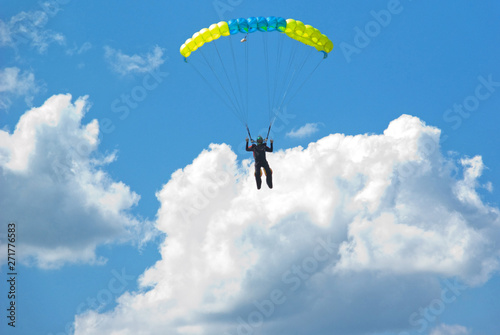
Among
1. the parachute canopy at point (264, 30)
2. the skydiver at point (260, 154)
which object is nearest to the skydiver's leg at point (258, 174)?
the skydiver at point (260, 154)

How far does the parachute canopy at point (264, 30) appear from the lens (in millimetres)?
55156

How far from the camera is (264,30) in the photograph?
55531 millimetres

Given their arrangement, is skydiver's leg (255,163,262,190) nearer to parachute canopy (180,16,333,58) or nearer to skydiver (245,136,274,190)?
skydiver (245,136,274,190)

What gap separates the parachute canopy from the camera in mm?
55156

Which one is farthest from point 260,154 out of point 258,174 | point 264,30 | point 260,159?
point 264,30

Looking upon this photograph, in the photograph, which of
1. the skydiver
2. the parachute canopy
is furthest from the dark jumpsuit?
the parachute canopy

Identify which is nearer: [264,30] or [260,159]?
[260,159]

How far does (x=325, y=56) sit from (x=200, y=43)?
344 inches

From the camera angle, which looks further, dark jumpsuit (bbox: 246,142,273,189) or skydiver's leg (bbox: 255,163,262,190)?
skydiver's leg (bbox: 255,163,262,190)

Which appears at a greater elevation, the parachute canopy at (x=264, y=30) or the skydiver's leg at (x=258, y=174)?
the parachute canopy at (x=264, y=30)

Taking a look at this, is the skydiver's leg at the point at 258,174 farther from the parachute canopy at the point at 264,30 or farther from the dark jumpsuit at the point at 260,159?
the parachute canopy at the point at 264,30

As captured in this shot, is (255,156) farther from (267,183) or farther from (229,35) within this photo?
(229,35)

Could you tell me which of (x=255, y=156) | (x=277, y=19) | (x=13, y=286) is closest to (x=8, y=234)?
(x=13, y=286)

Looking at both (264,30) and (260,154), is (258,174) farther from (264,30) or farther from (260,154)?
(264,30)
